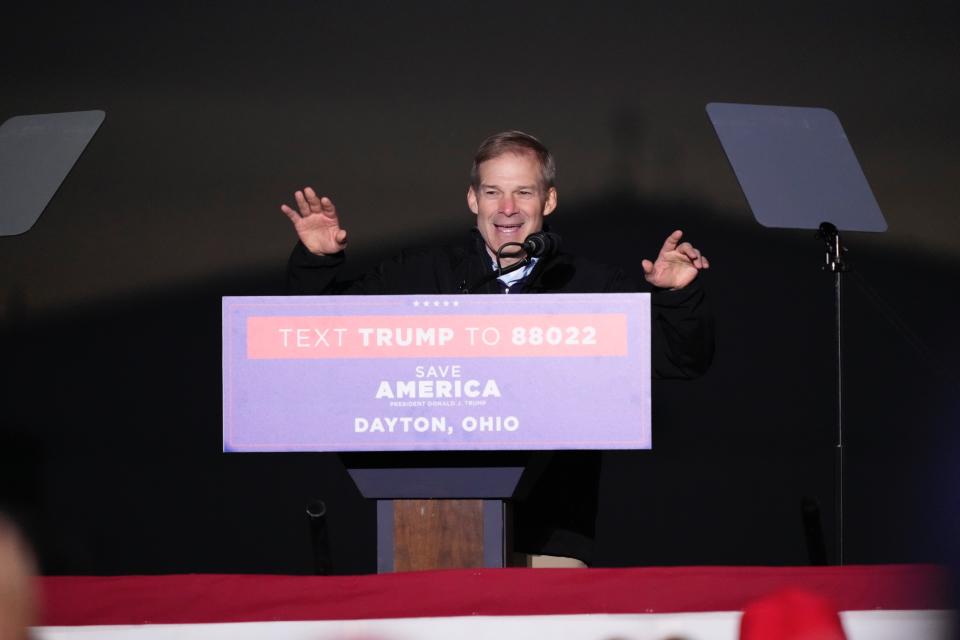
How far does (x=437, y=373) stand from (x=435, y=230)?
2905mm

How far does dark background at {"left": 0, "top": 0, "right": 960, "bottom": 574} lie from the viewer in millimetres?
4480

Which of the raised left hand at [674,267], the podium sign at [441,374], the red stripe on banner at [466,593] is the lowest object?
the red stripe on banner at [466,593]

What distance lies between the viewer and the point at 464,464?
1697 mm

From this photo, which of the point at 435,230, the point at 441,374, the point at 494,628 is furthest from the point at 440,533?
the point at 435,230

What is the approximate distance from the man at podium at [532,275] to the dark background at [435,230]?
2.22m

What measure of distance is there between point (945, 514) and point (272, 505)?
8.53 ft

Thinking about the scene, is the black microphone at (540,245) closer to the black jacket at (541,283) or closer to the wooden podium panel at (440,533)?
the black jacket at (541,283)

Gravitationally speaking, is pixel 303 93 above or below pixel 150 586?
above

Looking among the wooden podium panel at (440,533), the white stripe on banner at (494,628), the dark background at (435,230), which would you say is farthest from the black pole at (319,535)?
the dark background at (435,230)

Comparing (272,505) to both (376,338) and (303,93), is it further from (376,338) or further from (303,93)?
(376,338)

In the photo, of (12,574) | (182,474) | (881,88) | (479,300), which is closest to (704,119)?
(881,88)

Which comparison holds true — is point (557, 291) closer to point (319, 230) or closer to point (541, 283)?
point (541, 283)

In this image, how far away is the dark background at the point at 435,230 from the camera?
Answer: 4480mm

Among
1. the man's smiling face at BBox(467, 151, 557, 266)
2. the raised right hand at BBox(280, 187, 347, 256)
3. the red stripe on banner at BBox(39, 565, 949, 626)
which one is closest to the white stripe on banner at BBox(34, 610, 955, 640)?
the red stripe on banner at BBox(39, 565, 949, 626)
